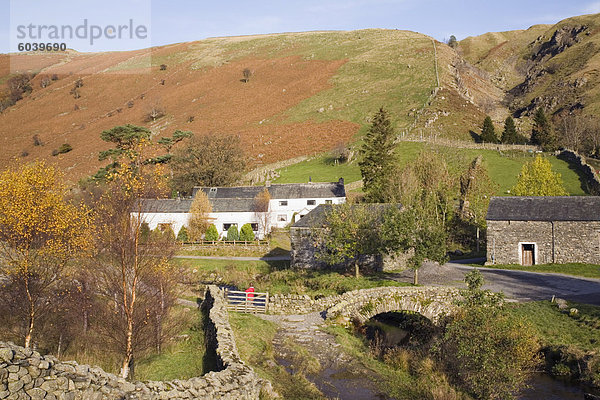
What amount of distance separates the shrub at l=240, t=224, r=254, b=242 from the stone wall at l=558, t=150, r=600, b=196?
36.1 m

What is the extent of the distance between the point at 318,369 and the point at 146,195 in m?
9.57

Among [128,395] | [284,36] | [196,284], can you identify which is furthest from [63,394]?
[284,36]

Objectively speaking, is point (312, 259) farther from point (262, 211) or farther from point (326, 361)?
point (326, 361)

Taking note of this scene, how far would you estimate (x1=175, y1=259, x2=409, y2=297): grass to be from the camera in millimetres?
31727

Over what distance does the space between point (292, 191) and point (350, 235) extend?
25675 millimetres

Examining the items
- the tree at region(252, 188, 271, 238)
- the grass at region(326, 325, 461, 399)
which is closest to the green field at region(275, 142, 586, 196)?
the tree at region(252, 188, 271, 238)

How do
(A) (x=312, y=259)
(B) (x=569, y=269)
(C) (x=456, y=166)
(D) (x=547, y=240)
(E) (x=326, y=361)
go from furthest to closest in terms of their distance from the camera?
(C) (x=456, y=166)
(A) (x=312, y=259)
(D) (x=547, y=240)
(B) (x=569, y=269)
(E) (x=326, y=361)

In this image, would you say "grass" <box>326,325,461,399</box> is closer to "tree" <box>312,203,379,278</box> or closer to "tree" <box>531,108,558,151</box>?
"tree" <box>312,203,379,278</box>

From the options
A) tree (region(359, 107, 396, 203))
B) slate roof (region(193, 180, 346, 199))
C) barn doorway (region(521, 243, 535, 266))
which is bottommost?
barn doorway (region(521, 243, 535, 266))

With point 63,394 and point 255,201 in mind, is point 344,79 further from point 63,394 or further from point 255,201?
point 63,394

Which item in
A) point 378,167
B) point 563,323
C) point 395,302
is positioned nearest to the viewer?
point 563,323

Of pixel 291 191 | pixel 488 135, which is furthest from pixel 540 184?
pixel 488 135

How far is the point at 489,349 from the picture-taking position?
1748 cm

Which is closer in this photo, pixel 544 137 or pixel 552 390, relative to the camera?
pixel 552 390
